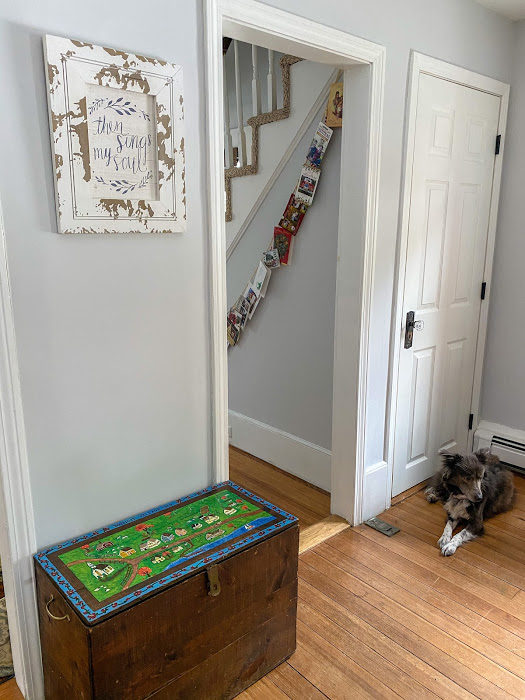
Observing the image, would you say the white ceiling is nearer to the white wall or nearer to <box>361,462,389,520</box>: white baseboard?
the white wall

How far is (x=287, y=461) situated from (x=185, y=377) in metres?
1.57

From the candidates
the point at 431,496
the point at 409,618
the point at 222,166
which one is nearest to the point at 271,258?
the point at 222,166

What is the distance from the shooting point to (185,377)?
5.90 ft

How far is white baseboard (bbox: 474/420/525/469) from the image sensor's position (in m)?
3.13

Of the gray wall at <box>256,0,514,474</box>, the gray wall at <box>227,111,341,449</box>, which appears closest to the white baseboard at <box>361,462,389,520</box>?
the gray wall at <box>256,0,514,474</box>

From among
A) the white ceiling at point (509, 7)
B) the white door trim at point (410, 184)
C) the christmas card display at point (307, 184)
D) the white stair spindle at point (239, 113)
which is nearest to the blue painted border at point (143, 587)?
the white door trim at point (410, 184)

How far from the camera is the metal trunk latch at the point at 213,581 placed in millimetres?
1481

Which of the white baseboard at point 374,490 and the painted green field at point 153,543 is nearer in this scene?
the painted green field at point 153,543

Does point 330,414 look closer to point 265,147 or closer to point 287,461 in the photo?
point 287,461

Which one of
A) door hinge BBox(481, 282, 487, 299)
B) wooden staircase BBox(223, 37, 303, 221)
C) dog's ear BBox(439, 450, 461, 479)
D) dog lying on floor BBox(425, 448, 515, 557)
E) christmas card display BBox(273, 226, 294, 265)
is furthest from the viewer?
door hinge BBox(481, 282, 487, 299)

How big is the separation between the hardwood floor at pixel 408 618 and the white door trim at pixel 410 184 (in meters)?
0.46

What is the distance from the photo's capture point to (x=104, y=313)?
158cm

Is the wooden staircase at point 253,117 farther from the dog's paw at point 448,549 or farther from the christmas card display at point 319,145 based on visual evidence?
the dog's paw at point 448,549

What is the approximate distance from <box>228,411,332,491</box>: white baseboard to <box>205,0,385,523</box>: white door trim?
16.6 inches
